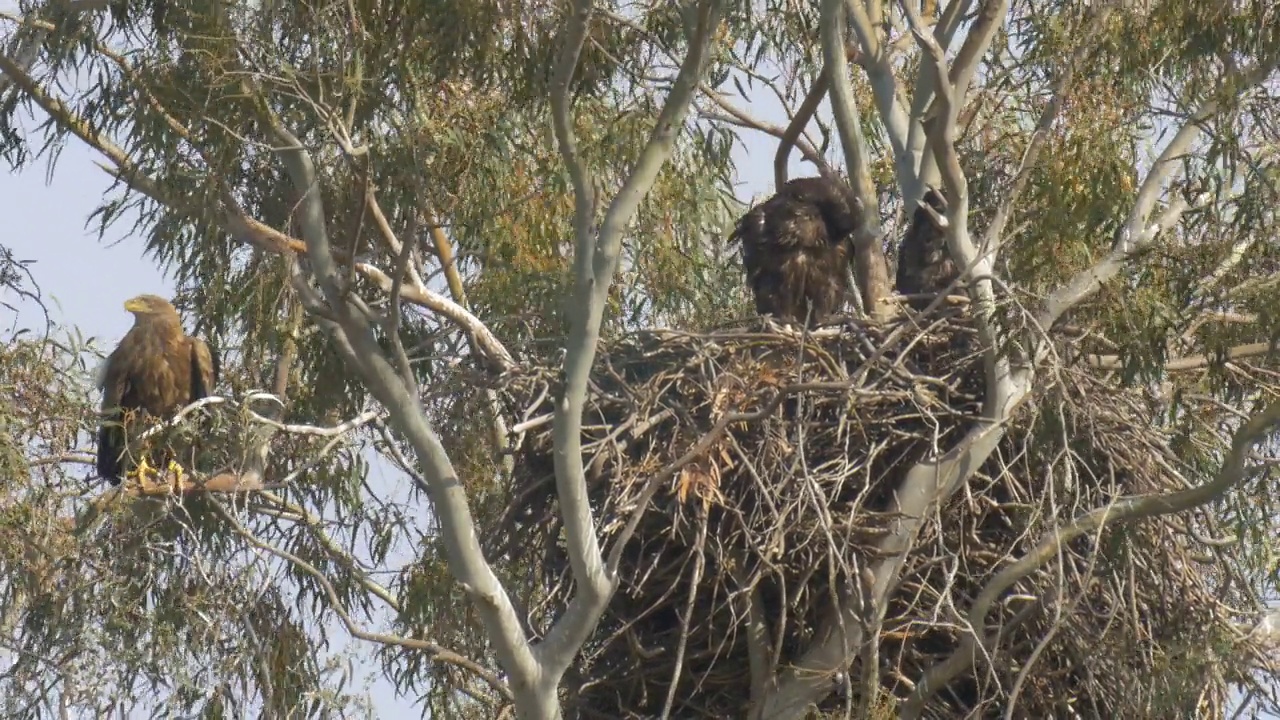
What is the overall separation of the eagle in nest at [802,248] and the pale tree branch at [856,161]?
63mm

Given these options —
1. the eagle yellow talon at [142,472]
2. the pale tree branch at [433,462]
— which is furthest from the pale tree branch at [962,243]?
the eagle yellow talon at [142,472]

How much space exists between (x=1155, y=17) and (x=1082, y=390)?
2161mm

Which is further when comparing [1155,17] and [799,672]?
[1155,17]

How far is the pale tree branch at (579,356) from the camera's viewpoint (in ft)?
21.9

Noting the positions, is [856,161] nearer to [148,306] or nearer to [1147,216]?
[1147,216]

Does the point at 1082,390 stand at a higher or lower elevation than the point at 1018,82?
lower

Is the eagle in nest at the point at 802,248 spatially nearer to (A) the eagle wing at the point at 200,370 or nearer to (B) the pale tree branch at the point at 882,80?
(B) the pale tree branch at the point at 882,80

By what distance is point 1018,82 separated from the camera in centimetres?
1002

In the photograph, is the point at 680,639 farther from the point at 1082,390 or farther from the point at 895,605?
the point at 1082,390

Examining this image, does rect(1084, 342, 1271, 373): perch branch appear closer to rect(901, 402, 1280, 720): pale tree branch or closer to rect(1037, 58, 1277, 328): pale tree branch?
rect(1037, 58, 1277, 328): pale tree branch

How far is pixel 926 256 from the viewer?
331 inches

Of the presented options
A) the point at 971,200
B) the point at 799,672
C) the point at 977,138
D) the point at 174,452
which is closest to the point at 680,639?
the point at 799,672

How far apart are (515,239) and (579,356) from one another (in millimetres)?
3438

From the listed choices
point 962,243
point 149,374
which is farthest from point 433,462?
point 149,374
